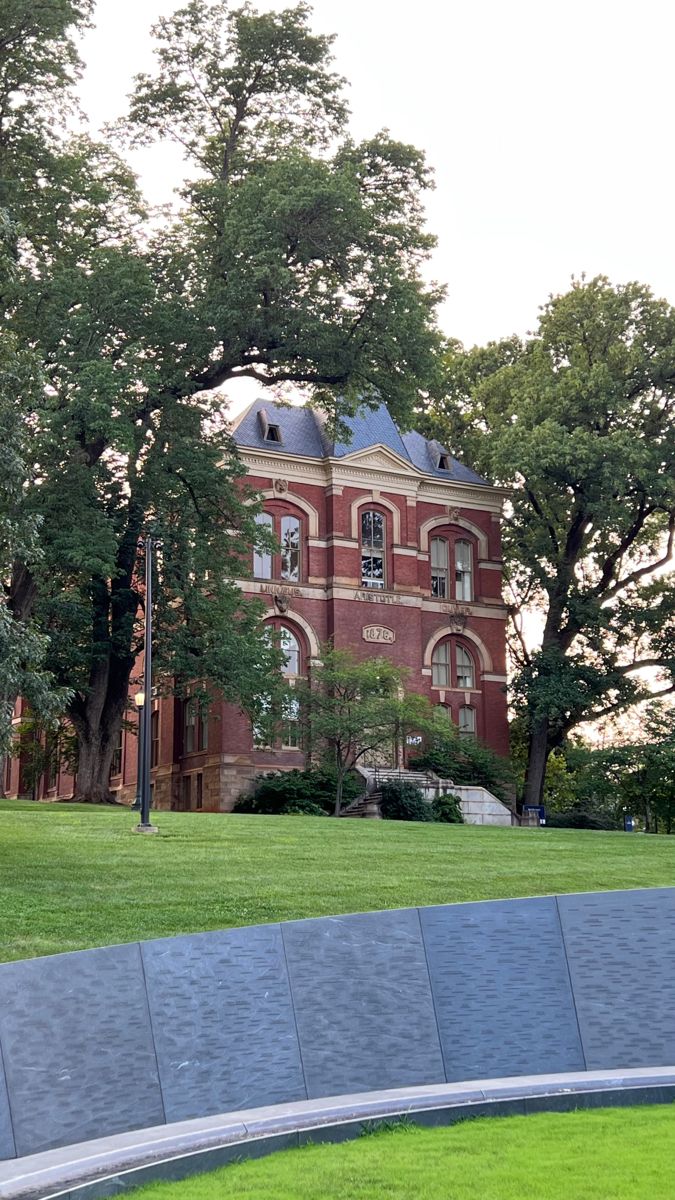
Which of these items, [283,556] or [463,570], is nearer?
[283,556]

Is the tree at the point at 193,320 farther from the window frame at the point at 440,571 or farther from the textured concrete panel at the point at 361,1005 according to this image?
the textured concrete panel at the point at 361,1005

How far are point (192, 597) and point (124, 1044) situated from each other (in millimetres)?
26832

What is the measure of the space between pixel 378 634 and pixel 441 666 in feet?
12.3

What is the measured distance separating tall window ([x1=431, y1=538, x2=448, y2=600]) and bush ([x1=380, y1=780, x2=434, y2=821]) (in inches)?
463

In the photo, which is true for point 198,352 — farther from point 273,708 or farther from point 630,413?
point 630,413

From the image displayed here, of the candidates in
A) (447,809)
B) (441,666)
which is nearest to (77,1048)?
(447,809)

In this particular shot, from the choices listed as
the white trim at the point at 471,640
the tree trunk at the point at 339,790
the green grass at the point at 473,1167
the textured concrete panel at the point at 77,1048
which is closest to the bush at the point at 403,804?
the tree trunk at the point at 339,790

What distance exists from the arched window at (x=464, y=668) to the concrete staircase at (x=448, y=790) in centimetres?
614

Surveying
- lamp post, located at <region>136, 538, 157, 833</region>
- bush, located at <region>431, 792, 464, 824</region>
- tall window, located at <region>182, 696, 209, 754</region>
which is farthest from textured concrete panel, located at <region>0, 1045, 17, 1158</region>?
Answer: tall window, located at <region>182, 696, 209, 754</region>

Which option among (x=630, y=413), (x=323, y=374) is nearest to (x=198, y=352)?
(x=323, y=374)

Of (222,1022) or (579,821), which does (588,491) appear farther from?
(222,1022)

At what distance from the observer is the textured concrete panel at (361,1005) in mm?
12039

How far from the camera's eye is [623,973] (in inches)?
531

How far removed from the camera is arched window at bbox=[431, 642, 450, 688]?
5091cm
